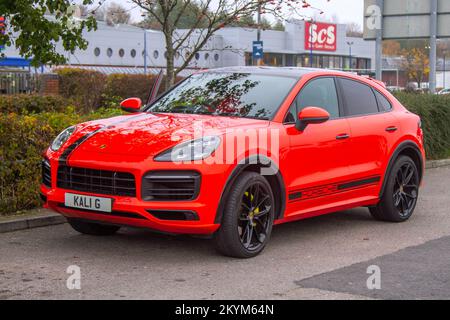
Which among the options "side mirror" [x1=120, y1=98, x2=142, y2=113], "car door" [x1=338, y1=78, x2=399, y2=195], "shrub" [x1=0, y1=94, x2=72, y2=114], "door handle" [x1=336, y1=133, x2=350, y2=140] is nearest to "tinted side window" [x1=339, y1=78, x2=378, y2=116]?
"car door" [x1=338, y1=78, x2=399, y2=195]

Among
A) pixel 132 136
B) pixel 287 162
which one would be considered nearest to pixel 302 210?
pixel 287 162

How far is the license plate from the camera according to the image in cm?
684

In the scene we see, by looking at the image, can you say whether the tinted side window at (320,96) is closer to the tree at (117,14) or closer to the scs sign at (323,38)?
the tree at (117,14)

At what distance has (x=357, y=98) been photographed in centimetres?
882

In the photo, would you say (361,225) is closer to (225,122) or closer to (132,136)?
(225,122)

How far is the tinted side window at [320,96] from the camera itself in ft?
26.4

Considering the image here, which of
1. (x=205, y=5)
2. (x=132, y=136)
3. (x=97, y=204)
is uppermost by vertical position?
(x=205, y=5)

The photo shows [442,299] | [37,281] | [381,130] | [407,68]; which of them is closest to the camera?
[442,299]

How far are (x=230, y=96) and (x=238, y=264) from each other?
1869 mm

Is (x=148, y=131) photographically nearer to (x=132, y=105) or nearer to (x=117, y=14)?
(x=132, y=105)

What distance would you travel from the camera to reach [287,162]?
7.50 m

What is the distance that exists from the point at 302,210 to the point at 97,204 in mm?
2013

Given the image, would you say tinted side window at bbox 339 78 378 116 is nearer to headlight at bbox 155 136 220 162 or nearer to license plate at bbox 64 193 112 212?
headlight at bbox 155 136 220 162
